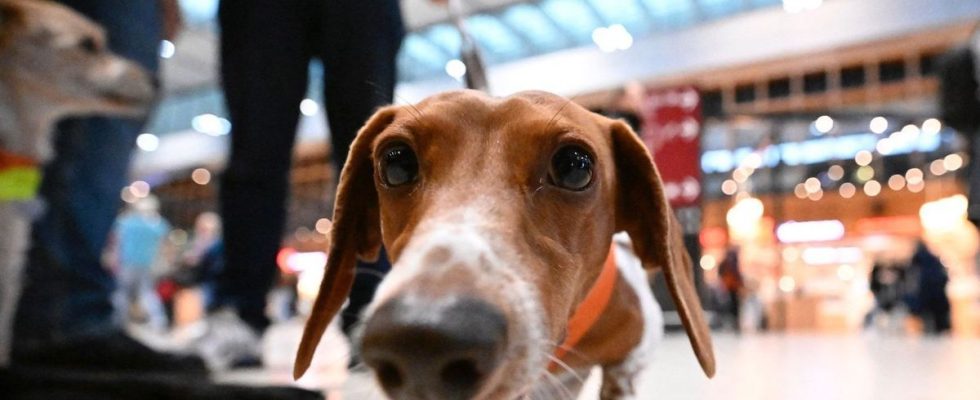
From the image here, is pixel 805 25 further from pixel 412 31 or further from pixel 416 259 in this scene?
pixel 416 259

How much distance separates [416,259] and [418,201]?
0.27m

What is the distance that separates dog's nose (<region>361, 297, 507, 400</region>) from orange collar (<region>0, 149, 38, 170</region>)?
1224mm

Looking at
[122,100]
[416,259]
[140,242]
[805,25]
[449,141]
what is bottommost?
[140,242]

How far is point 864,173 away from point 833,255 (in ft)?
5.59

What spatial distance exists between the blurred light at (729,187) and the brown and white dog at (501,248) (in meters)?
12.5

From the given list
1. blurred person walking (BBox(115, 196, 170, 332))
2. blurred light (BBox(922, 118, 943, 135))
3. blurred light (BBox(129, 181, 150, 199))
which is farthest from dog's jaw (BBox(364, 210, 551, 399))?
blurred light (BBox(129, 181, 150, 199))

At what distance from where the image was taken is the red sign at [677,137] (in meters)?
5.71

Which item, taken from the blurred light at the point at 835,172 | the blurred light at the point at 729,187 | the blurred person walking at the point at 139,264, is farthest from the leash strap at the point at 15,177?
the blurred light at the point at 835,172

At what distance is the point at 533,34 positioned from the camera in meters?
10.3

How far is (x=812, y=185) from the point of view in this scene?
47.9 feet

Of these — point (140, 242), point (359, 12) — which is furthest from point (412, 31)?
point (359, 12)

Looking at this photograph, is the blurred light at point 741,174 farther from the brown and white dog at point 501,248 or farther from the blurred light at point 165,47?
the brown and white dog at point 501,248

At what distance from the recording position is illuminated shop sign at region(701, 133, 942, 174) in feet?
40.0

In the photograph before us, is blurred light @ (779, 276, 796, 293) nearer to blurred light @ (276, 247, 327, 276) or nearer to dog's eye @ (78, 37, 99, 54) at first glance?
blurred light @ (276, 247, 327, 276)
